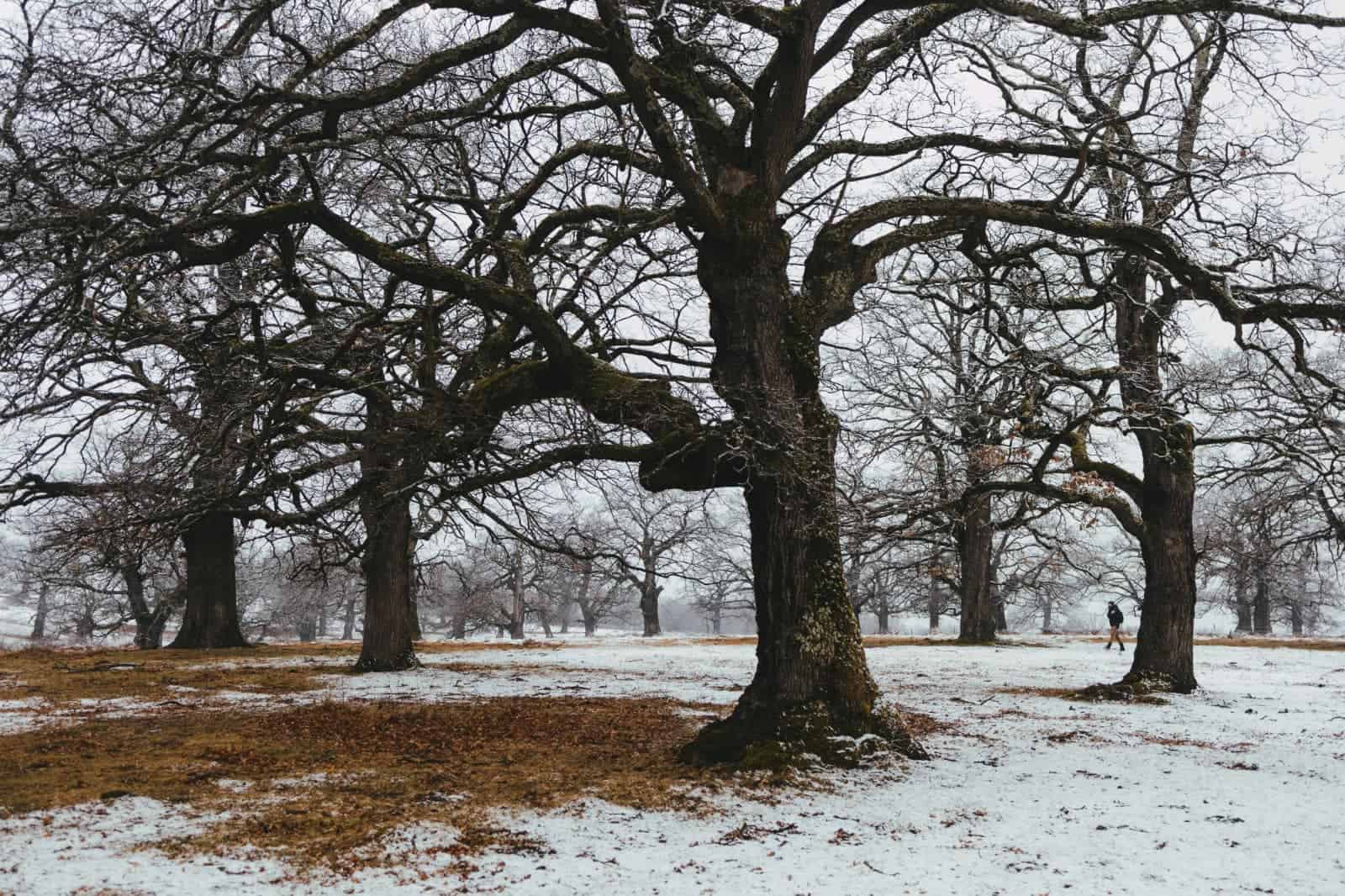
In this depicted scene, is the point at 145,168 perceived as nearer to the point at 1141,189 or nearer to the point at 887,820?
the point at 887,820

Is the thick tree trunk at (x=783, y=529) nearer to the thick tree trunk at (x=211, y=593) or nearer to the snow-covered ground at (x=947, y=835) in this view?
the snow-covered ground at (x=947, y=835)

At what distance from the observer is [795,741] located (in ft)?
21.0

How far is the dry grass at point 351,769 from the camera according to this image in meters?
4.73

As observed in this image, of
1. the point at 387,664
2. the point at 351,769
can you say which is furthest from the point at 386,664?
the point at 351,769

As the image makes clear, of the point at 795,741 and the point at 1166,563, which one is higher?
the point at 1166,563

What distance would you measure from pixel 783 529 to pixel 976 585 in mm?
19092

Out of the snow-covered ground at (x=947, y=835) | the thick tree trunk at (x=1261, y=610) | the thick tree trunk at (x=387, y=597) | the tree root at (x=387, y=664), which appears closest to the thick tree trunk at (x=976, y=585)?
the snow-covered ground at (x=947, y=835)

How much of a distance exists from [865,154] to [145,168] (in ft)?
20.2

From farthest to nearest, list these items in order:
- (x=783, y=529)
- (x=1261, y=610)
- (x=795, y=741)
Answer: (x=1261, y=610) → (x=783, y=529) → (x=795, y=741)

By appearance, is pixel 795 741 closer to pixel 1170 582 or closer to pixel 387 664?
A: pixel 1170 582

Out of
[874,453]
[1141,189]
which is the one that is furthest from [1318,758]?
[1141,189]

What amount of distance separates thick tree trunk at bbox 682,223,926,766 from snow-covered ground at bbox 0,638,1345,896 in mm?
564

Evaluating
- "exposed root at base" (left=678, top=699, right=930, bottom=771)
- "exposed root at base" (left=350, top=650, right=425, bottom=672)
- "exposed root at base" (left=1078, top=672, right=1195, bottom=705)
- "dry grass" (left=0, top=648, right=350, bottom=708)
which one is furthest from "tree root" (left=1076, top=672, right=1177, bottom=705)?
"dry grass" (left=0, top=648, right=350, bottom=708)

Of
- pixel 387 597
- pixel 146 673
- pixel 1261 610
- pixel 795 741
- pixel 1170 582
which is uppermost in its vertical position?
pixel 1170 582
